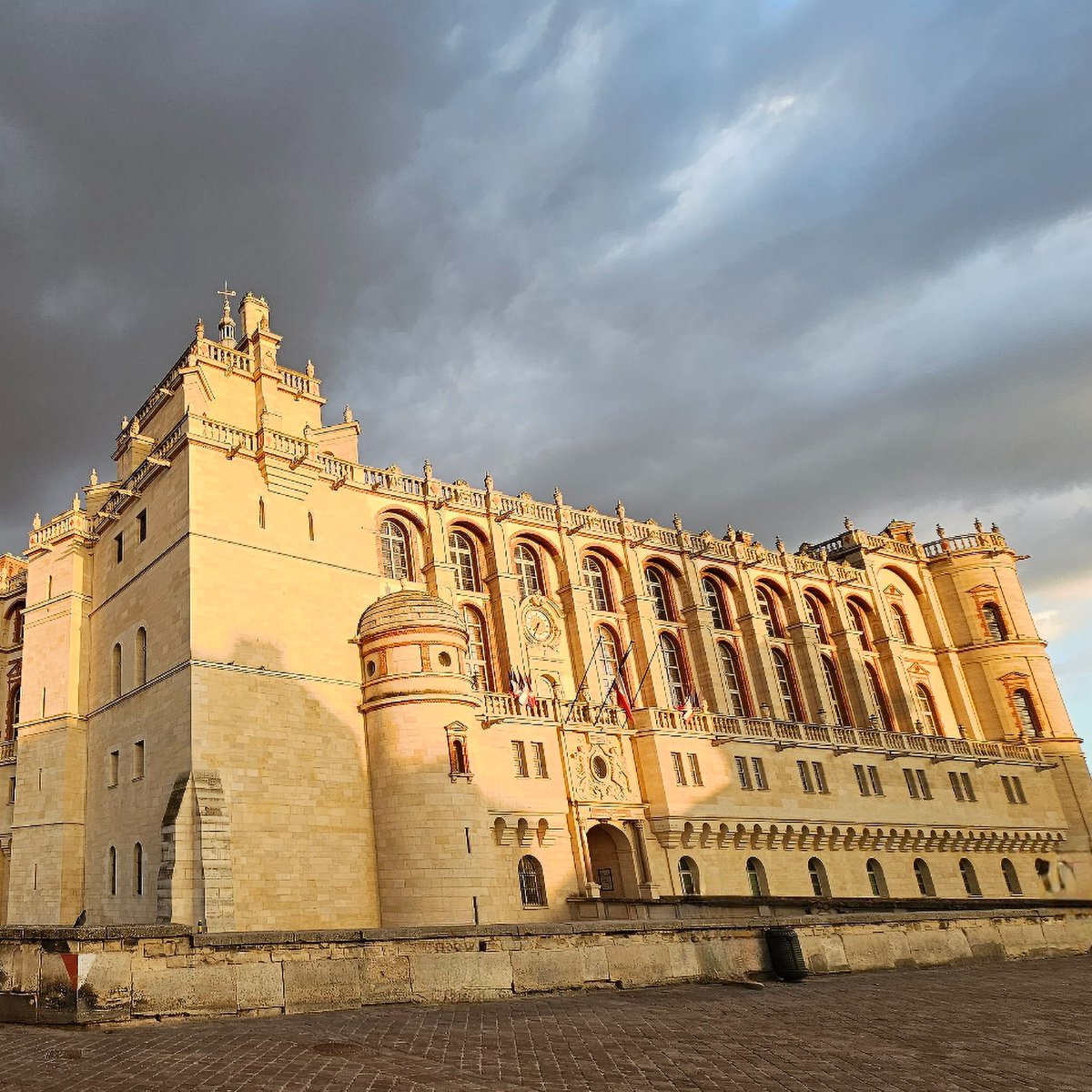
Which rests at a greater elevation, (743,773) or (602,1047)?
(743,773)

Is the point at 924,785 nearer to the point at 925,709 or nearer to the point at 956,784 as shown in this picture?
the point at 956,784

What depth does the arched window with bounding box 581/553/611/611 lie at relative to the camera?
44.1m

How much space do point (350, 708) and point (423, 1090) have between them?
23.1 meters

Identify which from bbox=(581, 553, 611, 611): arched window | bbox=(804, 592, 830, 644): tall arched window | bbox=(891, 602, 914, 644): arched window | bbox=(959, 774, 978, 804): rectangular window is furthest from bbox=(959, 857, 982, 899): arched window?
bbox=(581, 553, 611, 611): arched window

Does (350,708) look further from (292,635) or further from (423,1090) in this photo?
(423,1090)

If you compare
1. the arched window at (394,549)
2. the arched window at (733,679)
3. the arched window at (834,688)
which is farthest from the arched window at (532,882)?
the arched window at (834,688)

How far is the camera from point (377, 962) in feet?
46.9

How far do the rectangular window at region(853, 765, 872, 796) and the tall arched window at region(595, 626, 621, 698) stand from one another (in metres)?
13.2

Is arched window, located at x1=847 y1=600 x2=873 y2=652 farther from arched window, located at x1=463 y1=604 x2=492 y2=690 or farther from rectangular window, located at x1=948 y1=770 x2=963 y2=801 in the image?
arched window, located at x1=463 y1=604 x2=492 y2=690

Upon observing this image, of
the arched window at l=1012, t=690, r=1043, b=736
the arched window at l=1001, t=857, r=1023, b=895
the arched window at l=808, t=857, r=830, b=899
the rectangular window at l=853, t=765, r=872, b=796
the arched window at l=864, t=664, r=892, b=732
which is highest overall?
the arched window at l=864, t=664, r=892, b=732

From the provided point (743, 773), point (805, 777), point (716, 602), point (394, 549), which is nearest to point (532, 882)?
point (743, 773)

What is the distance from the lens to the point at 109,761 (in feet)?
107

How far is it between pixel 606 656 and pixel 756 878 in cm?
1146

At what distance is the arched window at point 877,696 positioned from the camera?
5194cm
